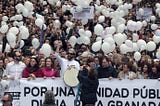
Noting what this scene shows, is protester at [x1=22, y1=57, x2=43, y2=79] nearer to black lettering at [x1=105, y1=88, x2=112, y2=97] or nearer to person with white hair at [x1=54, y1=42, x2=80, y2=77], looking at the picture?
person with white hair at [x1=54, y1=42, x2=80, y2=77]

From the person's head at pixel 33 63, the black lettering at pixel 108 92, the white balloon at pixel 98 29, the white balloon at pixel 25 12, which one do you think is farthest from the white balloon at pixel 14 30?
the black lettering at pixel 108 92

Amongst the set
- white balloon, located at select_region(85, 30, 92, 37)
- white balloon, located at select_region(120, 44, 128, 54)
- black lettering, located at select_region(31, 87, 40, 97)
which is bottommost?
black lettering, located at select_region(31, 87, 40, 97)

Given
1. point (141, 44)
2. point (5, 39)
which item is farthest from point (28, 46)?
point (141, 44)

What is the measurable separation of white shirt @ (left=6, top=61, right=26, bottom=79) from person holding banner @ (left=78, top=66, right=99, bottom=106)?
150 cm

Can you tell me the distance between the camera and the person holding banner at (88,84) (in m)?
13.4

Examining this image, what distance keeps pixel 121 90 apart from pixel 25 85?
193cm

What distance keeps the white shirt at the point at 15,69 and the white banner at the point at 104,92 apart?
0.31 meters

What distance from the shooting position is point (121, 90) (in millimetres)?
14320

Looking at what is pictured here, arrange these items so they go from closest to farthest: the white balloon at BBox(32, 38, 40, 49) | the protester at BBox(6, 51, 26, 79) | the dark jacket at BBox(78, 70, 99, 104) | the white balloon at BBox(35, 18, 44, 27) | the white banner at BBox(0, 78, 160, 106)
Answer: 1. the dark jacket at BBox(78, 70, 99, 104)
2. the white banner at BBox(0, 78, 160, 106)
3. the protester at BBox(6, 51, 26, 79)
4. the white balloon at BBox(32, 38, 40, 49)
5. the white balloon at BBox(35, 18, 44, 27)

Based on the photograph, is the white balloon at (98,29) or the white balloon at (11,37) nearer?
the white balloon at (11,37)

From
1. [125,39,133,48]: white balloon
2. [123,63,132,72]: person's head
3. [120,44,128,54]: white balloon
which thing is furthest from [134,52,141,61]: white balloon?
[123,63,132,72]: person's head

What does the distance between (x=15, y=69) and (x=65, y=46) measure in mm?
3284

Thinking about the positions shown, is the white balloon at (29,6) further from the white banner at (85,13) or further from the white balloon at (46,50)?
the white balloon at (46,50)

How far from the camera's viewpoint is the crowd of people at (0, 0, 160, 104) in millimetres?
14469
